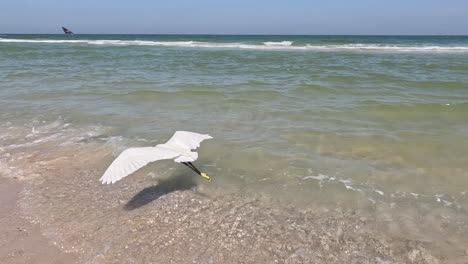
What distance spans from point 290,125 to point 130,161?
4.28 meters

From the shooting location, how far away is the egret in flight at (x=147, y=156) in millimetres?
4707

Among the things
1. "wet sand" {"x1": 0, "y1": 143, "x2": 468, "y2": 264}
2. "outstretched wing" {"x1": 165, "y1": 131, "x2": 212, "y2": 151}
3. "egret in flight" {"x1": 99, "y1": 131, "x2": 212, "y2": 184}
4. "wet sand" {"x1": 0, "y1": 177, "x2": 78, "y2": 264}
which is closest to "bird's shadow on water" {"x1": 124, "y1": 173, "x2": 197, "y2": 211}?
"wet sand" {"x1": 0, "y1": 143, "x2": 468, "y2": 264}

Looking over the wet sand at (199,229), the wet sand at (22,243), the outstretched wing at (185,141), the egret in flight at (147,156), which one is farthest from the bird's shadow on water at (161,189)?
the wet sand at (22,243)

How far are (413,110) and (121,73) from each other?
11467mm

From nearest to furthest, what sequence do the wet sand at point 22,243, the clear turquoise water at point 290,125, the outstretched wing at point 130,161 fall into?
the wet sand at point 22,243, the outstretched wing at point 130,161, the clear turquoise water at point 290,125

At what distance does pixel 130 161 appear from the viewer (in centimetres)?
488

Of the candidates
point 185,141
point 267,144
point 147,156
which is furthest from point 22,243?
point 267,144

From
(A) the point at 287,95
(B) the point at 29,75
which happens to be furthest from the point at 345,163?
(B) the point at 29,75

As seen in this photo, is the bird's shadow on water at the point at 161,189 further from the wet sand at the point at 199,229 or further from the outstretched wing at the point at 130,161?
the outstretched wing at the point at 130,161

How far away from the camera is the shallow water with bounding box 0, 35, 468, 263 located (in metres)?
5.14

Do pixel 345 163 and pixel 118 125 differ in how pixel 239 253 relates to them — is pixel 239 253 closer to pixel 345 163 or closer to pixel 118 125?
pixel 345 163

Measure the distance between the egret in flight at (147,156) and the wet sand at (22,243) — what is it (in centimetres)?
85

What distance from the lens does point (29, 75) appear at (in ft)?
53.1

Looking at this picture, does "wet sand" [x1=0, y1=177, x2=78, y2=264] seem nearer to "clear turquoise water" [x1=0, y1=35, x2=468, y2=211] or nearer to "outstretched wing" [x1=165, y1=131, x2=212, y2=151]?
"clear turquoise water" [x1=0, y1=35, x2=468, y2=211]
